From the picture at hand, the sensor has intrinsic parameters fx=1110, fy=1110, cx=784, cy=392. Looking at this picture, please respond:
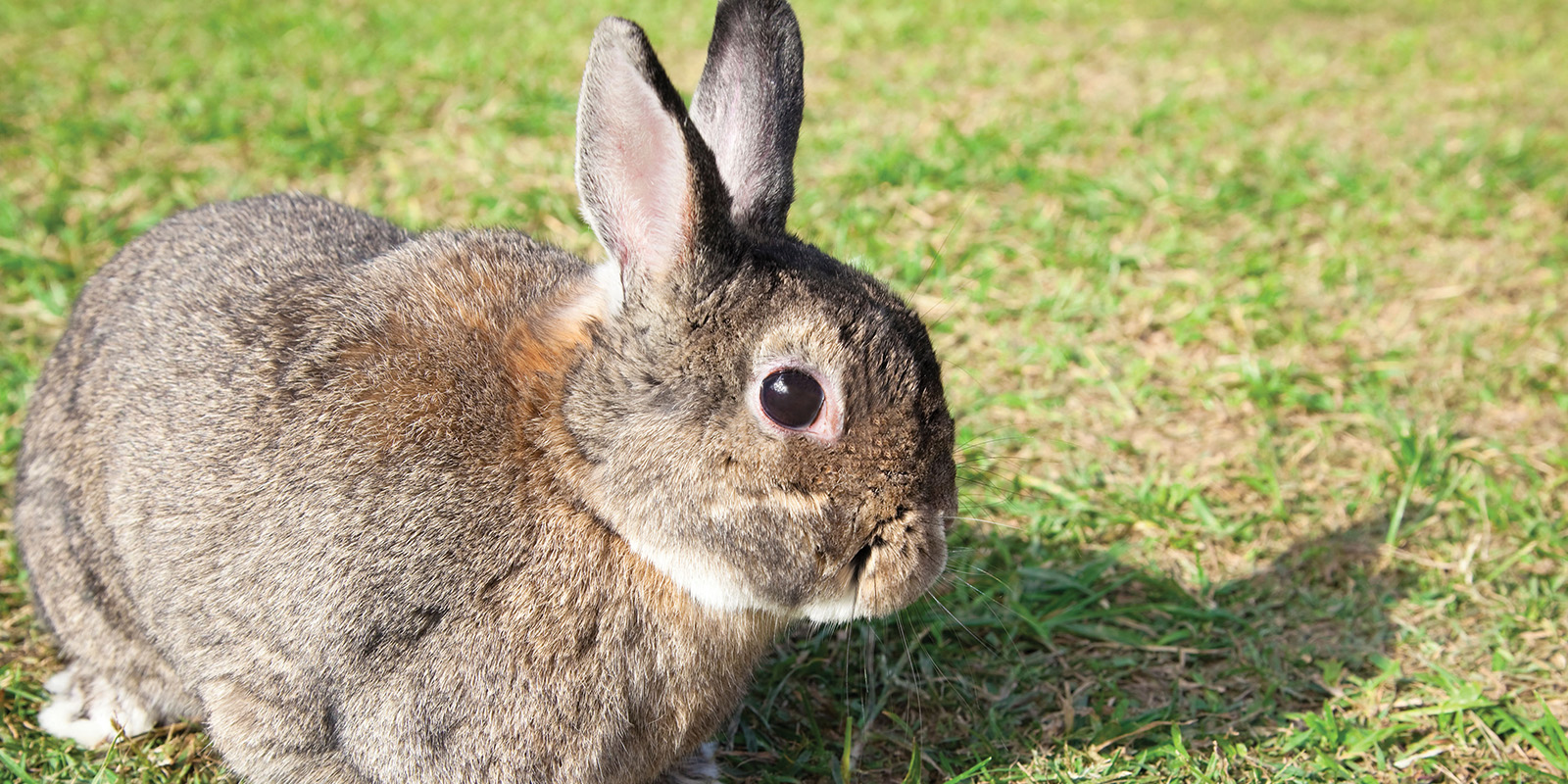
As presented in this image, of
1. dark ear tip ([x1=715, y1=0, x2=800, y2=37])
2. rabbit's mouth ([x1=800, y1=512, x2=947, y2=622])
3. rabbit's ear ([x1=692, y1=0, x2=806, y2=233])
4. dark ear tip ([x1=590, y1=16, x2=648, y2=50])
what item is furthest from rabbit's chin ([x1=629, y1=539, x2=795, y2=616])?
dark ear tip ([x1=715, y1=0, x2=800, y2=37])

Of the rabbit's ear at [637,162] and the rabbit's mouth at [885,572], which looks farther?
the rabbit's mouth at [885,572]

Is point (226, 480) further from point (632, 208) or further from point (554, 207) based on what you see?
point (554, 207)

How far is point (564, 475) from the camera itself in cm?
266

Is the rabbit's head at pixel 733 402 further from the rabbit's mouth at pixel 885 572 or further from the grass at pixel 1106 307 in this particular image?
the grass at pixel 1106 307

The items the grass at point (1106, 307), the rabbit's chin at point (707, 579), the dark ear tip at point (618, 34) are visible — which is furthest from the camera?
the grass at point (1106, 307)

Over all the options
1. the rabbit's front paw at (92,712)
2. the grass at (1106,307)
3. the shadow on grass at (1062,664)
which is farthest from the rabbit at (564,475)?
the grass at (1106,307)

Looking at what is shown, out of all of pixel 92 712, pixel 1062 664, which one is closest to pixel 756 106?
pixel 1062 664

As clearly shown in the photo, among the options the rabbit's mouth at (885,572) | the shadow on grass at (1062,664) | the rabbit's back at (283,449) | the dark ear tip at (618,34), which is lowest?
the shadow on grass at (1062,664)

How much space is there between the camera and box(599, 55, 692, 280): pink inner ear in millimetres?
2424

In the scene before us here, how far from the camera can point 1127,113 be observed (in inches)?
267

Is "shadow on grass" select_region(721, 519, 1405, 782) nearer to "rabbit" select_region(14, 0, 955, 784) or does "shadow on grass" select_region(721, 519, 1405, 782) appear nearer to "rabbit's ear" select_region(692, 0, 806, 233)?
"rabbit" select_region(14, 0, 955, 784)

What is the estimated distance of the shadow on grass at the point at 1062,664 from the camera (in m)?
3.10

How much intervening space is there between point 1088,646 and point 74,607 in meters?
2.97

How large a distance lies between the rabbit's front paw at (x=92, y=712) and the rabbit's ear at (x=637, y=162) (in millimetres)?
1899
